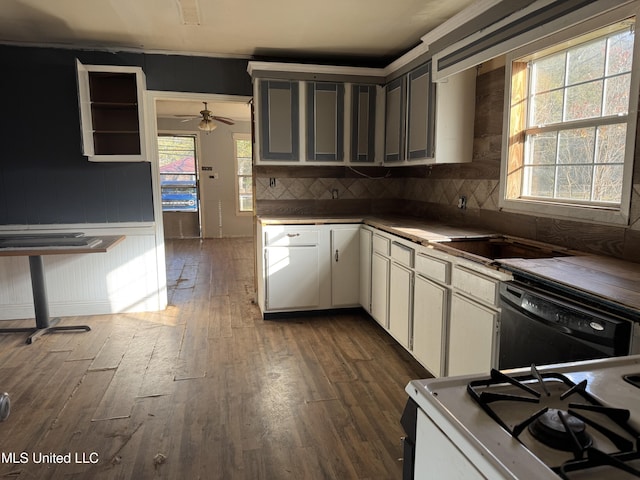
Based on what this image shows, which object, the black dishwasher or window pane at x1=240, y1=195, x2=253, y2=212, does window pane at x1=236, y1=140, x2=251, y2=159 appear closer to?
window pane at x1=240, y1=195, x2=253, y2=212

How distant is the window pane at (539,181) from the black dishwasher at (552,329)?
105cm

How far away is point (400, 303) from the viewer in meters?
3.23

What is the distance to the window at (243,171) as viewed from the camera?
8.84 m

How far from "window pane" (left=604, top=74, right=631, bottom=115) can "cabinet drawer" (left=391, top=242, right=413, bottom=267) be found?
53.9 inches

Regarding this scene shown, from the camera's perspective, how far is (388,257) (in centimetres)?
342

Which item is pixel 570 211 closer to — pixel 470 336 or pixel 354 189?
pixel 470 336

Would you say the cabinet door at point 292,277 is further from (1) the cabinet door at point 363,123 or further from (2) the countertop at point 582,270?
(2) the countertop at point 582,270

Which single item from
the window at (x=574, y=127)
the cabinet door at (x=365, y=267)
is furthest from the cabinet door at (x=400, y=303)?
the window at (x=574, y=127)

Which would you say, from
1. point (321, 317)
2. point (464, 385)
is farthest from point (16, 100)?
point (464, 385)

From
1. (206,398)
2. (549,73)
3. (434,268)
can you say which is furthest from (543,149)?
(206,398)

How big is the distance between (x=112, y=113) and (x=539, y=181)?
358cm

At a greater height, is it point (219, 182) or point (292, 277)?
point (219, 182)

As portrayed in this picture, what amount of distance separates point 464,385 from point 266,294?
3.16m

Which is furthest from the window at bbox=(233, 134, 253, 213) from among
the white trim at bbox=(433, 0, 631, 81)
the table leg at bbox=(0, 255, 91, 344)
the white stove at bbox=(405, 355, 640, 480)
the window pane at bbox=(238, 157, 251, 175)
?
the white stove at bbox=(405, 355, 640, 480)
